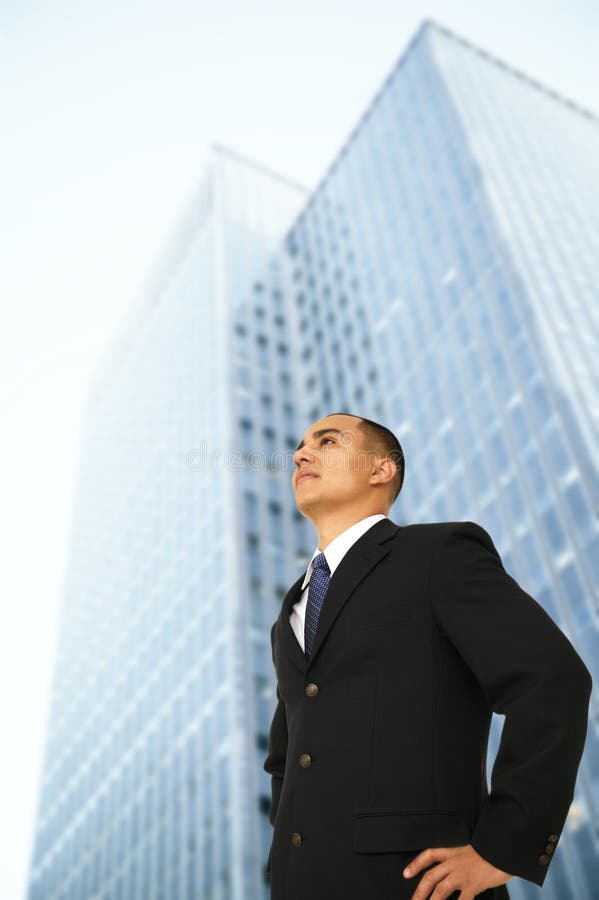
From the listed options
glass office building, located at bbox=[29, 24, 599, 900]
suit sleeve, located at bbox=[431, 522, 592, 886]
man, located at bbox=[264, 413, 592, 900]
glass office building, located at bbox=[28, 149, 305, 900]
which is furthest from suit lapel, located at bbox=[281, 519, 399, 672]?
glass office building, located at bbox=[28, 149, 305, 900]

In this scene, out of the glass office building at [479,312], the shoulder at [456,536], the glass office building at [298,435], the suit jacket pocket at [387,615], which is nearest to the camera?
the suit jacket pocket at [387,615]

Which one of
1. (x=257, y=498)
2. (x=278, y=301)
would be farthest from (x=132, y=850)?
(x=278, y=301)

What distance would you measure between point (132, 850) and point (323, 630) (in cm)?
5182

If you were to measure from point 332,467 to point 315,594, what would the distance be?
666 millimetres

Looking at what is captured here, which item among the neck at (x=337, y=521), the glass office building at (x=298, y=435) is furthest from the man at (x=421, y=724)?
the glass office building at (x=298, y=435)

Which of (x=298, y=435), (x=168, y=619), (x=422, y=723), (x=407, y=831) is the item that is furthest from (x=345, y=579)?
(x=298, y=435)

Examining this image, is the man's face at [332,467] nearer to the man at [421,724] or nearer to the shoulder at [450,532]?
the man at [421,724]

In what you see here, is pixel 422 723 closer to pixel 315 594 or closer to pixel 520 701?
pixel 520 701

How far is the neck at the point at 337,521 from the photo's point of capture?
3959mm

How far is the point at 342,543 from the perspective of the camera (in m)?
3.84

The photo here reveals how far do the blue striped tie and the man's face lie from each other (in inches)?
11.3

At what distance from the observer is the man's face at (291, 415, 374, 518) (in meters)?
3.99

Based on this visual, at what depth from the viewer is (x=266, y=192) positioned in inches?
3519

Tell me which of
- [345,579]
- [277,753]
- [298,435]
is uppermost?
[345,579]
